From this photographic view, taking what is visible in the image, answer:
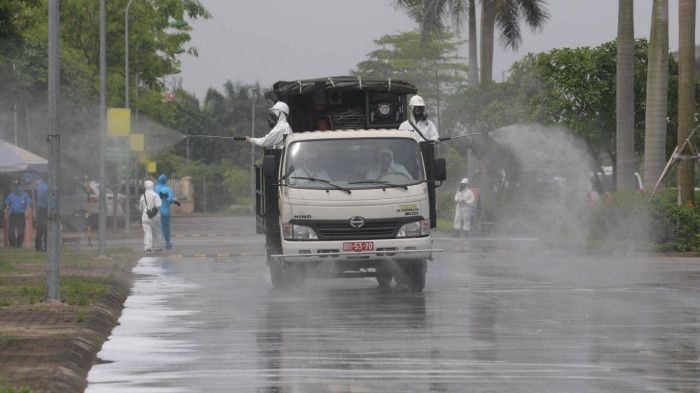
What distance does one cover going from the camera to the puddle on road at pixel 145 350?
1149cm

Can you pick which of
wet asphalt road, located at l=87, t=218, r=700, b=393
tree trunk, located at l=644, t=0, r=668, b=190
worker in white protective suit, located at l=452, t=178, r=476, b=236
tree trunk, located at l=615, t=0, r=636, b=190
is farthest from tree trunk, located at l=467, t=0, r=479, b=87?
wet asphalt road, located at l=87, t=218, r=700, b=393

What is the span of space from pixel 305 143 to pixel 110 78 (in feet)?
132

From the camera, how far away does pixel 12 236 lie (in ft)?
129

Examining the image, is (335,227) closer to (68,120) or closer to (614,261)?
(614,261)

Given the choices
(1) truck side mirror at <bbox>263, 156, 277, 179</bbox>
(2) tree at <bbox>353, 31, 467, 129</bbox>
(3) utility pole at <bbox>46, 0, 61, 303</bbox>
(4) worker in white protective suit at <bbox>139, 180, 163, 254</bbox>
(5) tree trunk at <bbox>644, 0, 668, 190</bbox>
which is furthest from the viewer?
(2) tree at <bbox>353, 31, 467, 129</bbox>

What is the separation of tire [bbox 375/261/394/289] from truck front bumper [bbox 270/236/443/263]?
2.02 feet

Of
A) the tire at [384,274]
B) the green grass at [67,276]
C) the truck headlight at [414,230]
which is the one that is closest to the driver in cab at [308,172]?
the truck headlight at [414,230]

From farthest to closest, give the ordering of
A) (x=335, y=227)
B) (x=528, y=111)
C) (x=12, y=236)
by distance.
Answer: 1. (x=528, y=111)
2. (x=12, y=236)
3. (x=335, y=227)

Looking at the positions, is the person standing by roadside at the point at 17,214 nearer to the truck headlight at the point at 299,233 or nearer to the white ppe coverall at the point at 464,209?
the white ppe coverall at the point at 464,209

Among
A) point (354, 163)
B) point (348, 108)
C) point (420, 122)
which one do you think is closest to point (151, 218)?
point (348, 108)

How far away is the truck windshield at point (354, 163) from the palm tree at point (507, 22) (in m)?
32.8

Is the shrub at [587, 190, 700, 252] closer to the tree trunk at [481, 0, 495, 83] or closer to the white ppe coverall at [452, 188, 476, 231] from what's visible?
the white ppe coverall at [452, 188, 476, 231]

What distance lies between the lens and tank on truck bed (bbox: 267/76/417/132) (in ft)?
76.7

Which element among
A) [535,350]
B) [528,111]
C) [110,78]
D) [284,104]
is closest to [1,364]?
[535,350]
